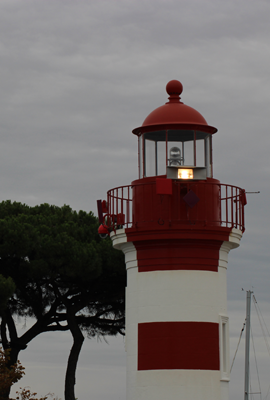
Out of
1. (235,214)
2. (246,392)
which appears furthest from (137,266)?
(246,392)

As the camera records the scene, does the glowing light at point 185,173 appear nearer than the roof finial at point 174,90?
Yes

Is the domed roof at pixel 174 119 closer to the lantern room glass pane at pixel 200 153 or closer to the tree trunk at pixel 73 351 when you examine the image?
the lantern room glass pane at pixel 200 153

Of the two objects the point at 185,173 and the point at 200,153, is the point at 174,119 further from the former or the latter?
the point at 185,173

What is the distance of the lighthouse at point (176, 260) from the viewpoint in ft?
55.9

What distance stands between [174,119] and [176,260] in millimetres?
3124

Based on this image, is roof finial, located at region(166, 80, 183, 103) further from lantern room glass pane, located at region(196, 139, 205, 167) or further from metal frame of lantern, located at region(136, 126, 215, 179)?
lantern room glass pane, located at region(196, 139, 205, 167)

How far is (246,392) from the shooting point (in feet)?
93.4

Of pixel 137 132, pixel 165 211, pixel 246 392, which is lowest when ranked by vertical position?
pixel 246 392

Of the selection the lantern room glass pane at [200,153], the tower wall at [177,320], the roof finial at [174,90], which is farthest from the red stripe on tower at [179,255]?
the roof finial at [174,90]

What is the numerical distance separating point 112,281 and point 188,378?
11276mm

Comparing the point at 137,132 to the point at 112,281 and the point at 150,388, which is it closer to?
the point at 150,388

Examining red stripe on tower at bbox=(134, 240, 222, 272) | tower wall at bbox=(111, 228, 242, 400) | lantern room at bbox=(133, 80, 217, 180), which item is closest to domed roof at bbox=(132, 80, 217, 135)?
lantern room at bbox=(133, 80, 217, 180)

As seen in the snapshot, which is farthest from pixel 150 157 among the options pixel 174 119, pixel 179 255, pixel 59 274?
pixel 59 274

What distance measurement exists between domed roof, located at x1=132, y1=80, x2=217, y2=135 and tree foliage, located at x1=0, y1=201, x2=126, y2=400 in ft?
30.4
